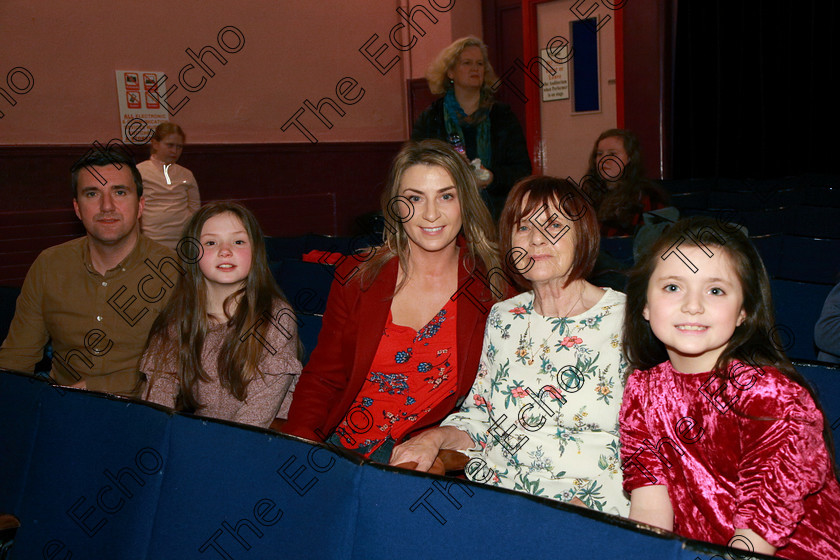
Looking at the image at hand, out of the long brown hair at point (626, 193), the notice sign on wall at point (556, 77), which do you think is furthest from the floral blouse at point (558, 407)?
the notice sign on wall at point (556, 77)

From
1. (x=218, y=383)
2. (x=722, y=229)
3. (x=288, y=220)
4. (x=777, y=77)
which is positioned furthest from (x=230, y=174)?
(x=722, y=229)

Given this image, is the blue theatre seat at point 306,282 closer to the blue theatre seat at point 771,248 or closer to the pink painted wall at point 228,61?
the blue theatre seat at point 771,248

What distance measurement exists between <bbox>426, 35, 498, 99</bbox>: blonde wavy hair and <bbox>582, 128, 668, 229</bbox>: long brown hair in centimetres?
68

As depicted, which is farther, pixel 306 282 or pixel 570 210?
pixel 306 282

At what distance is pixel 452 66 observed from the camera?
3559 mm

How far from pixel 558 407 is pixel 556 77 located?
18.9 feet

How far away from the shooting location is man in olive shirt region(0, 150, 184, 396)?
2.36m

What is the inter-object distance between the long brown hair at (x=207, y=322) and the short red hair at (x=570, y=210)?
78cm

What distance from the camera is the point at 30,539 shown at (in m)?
1.50

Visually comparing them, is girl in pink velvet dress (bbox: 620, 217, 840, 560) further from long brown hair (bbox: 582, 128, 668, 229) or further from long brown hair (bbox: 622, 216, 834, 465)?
long brown hair (bbox: 582, 128, 668, 229)

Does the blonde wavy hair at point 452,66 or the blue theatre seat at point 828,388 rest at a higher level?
the blonde wavy hair at point 452,66

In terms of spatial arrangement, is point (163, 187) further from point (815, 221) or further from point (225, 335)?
point (815, 221)

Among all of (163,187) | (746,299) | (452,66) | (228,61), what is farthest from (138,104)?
(746,299)

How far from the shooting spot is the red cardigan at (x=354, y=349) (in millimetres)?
1856
